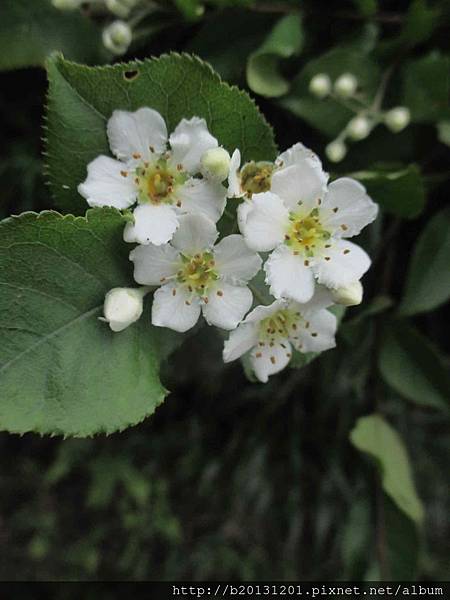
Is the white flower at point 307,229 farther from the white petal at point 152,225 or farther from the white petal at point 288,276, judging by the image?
the white petal at point 152,225

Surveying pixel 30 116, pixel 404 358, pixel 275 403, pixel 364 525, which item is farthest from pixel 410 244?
pixel 30 116

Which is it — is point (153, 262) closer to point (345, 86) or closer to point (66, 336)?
point (66, 336)

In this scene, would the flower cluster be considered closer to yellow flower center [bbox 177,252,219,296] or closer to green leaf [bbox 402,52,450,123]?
yellow flower center [bbox 177,252,219,296]

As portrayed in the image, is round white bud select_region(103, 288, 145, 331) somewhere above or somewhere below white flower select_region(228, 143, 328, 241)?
below

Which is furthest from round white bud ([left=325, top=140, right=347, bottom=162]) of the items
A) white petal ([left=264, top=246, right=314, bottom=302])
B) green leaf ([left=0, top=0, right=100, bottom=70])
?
green leaf ([left=0, top=0, right=100, bottom=70])

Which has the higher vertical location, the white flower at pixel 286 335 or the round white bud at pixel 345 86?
the round white bud at pixel 345 86

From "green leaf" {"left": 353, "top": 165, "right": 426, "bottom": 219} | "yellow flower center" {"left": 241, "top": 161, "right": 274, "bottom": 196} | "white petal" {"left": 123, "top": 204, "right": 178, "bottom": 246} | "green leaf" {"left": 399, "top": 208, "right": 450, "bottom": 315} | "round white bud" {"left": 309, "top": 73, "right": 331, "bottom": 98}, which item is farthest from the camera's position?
"green leaf" {"left": 399, "top": 208, "right": 450, "bottom": 315}

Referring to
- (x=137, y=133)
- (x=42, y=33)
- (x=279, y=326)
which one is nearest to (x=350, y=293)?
(x=279, y=326)

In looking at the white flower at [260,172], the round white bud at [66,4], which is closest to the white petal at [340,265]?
the white flower at [260,172]
